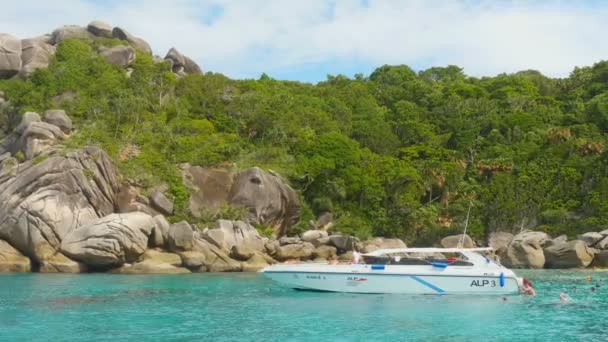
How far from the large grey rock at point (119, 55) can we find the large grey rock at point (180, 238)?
111 ft

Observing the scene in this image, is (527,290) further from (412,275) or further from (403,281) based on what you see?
(403,281)

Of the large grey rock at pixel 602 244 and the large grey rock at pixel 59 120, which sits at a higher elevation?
the large grey rock at pixel 59 120

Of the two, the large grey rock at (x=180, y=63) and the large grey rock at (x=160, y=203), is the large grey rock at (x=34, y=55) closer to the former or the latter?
the large grey rock at (x=180, y=63)

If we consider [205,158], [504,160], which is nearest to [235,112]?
[205,158]

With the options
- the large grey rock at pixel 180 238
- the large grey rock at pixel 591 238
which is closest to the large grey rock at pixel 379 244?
the large grey rock at pixel 591 238

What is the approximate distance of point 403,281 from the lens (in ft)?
90.0

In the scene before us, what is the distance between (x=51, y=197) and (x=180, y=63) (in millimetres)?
39838

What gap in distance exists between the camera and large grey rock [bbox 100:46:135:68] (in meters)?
69.6

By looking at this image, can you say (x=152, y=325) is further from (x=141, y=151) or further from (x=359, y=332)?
(x=141, y=151)

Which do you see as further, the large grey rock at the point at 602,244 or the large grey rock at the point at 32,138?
the large grey rock at the point at 32,138

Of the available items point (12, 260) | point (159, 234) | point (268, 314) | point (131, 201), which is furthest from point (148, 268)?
point (268, 314)

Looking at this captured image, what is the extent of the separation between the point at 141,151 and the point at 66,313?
3512 cm

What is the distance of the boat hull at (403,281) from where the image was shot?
27.4m

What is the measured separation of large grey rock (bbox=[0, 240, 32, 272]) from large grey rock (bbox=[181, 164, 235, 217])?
1424 centimetres
